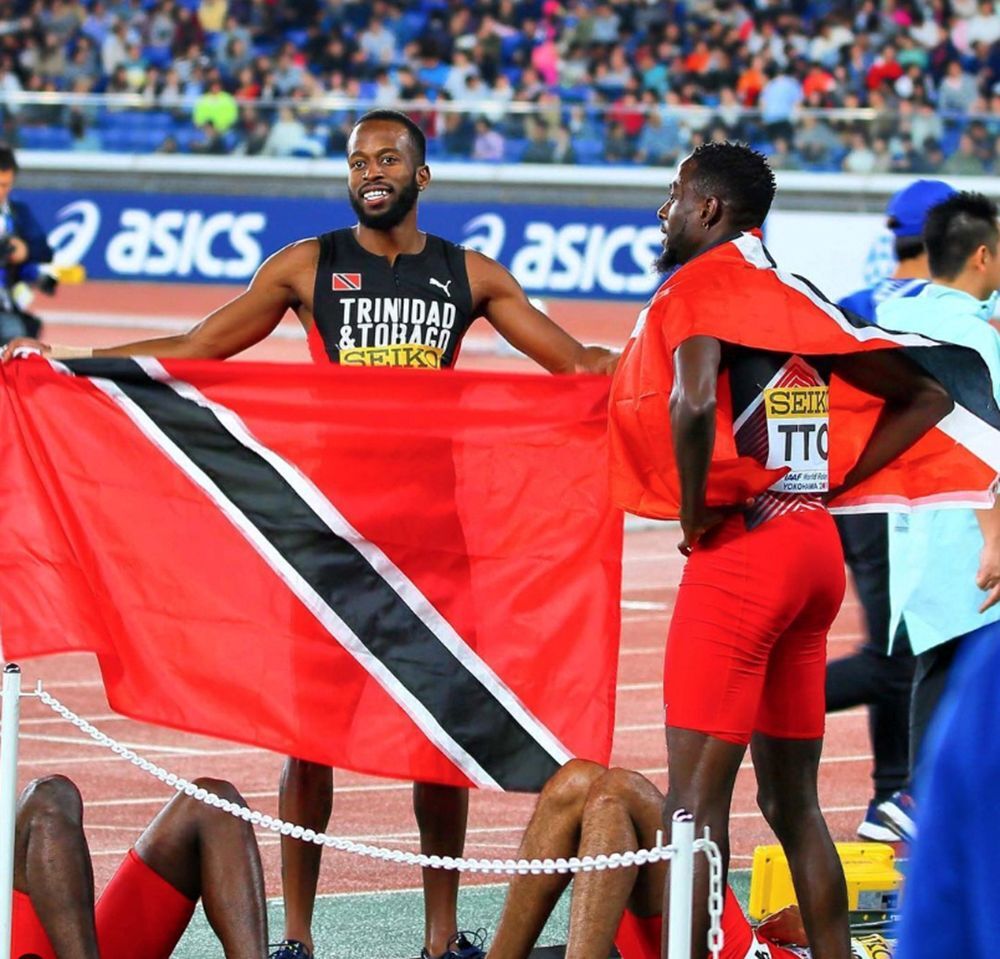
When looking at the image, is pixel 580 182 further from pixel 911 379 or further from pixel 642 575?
pixel 911 379

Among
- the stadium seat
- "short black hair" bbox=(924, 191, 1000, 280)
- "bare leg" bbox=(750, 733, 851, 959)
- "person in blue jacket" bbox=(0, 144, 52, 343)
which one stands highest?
the stadium seat

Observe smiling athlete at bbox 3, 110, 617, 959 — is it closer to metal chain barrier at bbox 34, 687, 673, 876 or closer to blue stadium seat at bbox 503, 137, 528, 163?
metal chain barrier at bbox 34, 687, 673, 876

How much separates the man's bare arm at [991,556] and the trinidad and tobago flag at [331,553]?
3.01 ft

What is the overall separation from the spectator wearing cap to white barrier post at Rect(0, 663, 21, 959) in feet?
11.5

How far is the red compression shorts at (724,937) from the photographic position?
418 centimetres

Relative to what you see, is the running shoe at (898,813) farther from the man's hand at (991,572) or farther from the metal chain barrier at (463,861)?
the metal chain barrier at (463,861)

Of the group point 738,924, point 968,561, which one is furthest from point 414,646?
point 968,561

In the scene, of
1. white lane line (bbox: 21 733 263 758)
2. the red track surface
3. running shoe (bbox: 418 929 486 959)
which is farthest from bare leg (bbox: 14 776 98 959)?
white lane line (bbox: 21 733 263 758)

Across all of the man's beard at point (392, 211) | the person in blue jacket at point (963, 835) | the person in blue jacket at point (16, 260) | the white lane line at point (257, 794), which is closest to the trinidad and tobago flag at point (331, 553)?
the man's beard at point (392, 211)

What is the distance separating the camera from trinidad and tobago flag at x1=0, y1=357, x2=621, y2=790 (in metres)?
5.12

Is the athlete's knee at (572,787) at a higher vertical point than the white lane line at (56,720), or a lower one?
higher

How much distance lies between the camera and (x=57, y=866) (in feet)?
13.6

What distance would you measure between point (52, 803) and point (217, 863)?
38 centimetres

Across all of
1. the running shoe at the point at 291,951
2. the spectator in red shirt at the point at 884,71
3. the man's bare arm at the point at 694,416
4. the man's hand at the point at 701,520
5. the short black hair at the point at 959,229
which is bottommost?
the running shoe at the point at 291,951
